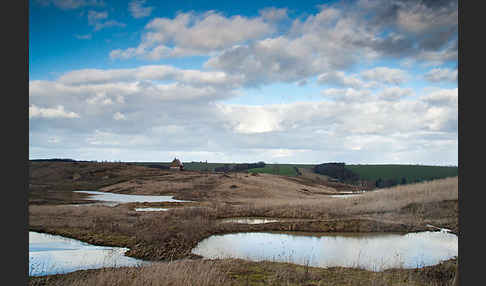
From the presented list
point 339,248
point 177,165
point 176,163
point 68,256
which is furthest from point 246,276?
point 176,163

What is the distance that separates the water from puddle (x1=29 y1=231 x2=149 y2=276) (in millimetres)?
5297

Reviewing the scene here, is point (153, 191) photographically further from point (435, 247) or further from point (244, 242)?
point (435, 247)

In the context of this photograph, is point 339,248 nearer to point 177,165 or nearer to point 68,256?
point 68,256

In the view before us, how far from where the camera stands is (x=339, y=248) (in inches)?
1011

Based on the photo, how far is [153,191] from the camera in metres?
89.4

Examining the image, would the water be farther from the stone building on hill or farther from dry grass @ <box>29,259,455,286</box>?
the stone building on hill

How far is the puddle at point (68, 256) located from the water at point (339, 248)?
209 inches

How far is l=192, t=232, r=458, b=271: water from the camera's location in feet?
68.6

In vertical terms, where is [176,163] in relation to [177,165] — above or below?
above

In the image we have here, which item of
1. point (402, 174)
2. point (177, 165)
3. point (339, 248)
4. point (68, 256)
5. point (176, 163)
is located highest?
point (176, 163)

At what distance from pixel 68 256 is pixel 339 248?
18475 millimetres

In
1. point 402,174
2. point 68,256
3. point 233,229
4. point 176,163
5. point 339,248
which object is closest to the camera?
point 68,256

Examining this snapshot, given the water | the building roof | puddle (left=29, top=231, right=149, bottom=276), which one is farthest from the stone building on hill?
puddle (left=29, top=231, right=149, bottom=276)

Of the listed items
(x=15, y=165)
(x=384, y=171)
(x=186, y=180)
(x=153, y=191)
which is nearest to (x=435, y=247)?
(x=15, y=165)
